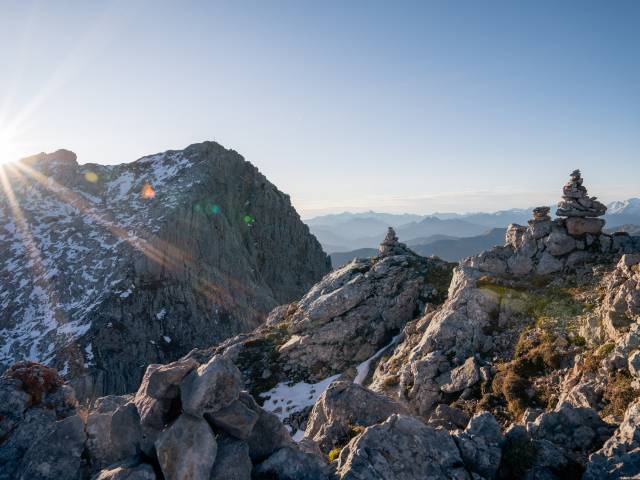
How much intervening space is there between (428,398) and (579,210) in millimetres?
21169

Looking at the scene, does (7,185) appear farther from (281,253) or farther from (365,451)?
(365,451)

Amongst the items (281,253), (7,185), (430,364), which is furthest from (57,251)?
(430,364)

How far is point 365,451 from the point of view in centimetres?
1292

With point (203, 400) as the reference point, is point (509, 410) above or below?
below

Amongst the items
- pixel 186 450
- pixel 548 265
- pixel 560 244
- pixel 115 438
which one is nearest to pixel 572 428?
pixel 186 450

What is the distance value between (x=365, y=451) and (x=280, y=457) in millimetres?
2900

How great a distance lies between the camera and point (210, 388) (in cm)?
1242

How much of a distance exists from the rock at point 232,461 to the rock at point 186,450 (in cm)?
38

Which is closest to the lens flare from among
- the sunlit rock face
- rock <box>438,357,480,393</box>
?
the sunlit rock face

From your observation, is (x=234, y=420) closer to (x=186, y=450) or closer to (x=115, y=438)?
(x=186, y=450)

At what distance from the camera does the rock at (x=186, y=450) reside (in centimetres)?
1128

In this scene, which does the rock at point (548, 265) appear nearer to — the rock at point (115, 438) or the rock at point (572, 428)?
the rock at point (572, 428)

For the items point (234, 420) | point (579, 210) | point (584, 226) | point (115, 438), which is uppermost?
point (579, 210)

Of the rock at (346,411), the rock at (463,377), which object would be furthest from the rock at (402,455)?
the rock at (463,377)
